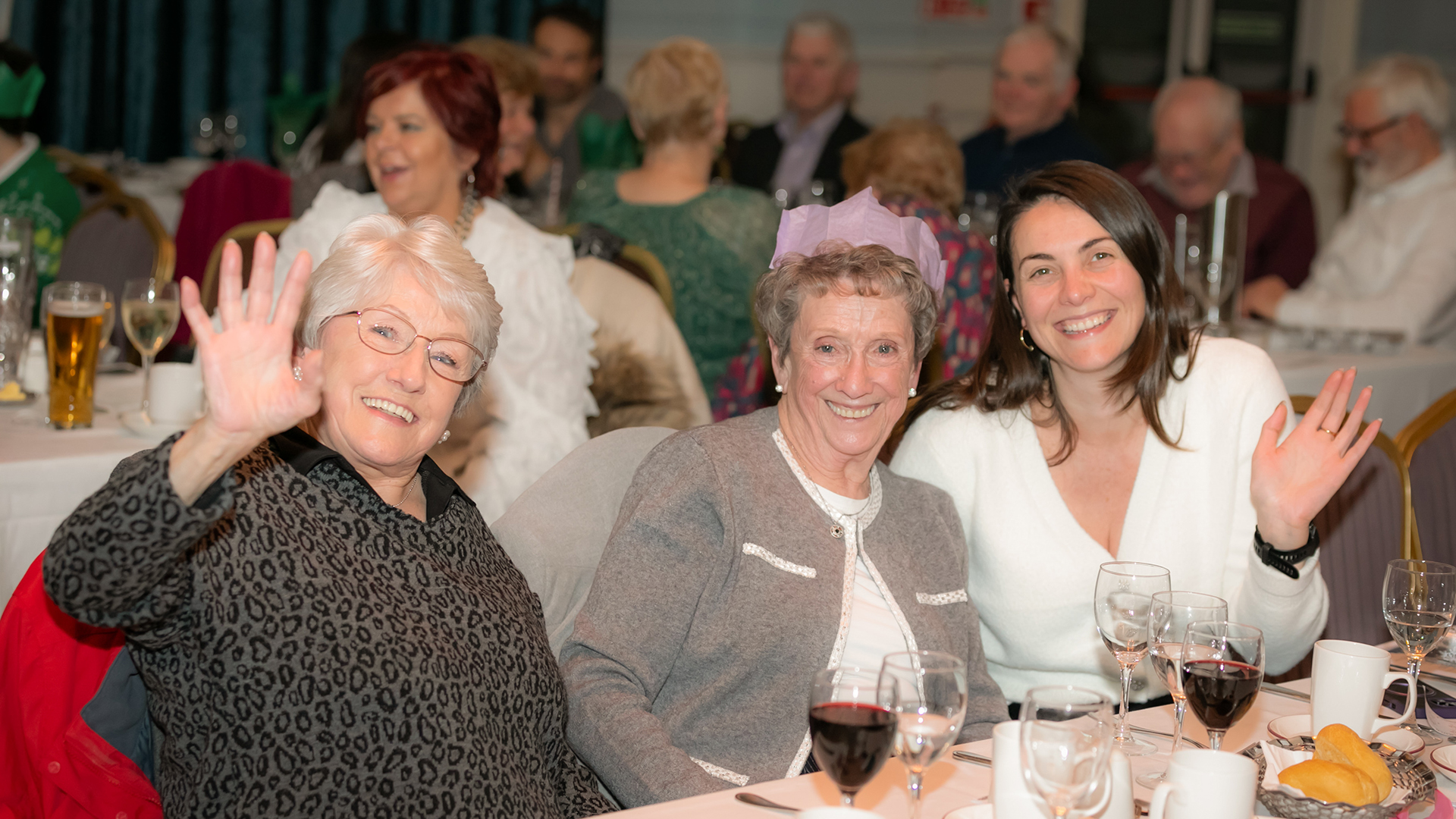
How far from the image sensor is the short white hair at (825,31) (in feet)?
19.4

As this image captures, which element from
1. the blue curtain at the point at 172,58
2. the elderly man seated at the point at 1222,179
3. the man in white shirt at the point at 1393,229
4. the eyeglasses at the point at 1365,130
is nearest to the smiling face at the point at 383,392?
the man in white shirt at the point at 1393,229

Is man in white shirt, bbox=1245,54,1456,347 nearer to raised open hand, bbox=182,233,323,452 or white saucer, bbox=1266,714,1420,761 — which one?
white saucer, bbox=1266,714,1420,761

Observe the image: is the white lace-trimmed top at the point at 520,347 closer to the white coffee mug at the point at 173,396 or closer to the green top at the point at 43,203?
the white coffee mug at the point at 173,396

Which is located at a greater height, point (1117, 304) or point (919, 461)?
point (1117, 304)

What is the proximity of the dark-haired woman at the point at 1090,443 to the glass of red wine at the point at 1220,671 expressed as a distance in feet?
2.16

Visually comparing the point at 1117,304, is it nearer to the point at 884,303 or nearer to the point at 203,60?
the point at 884,303

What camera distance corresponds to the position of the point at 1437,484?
271cm

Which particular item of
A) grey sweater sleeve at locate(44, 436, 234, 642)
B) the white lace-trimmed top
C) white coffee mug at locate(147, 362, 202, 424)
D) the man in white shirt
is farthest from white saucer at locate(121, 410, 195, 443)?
the man in white shirt

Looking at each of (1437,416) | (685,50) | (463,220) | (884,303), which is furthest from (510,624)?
(685,50)

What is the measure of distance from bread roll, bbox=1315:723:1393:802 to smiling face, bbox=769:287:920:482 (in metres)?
0.74

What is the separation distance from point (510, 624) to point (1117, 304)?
1064mm

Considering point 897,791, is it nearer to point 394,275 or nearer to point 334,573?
point 334,573

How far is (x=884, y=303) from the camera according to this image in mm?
1881

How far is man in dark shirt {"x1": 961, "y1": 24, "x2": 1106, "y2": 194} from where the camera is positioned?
17.5 ft
